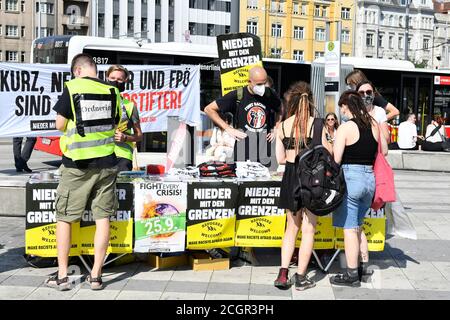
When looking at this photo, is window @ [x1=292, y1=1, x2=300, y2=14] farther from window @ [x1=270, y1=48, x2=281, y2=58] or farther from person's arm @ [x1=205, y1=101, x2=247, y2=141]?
person's arm @ [x1=205, y1=101, x2=247, y2=141]

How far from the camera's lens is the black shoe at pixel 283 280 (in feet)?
20.6

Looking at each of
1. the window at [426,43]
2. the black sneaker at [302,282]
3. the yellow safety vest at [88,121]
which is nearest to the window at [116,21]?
the window at [426,43]

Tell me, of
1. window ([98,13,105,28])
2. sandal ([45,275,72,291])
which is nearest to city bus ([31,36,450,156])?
sandal ([45,275,72,291])

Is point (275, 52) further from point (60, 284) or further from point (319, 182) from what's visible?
point (60, 284)

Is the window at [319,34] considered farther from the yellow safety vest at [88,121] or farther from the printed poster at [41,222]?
the yellow safety vest at [88,121]

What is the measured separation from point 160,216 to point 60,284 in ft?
3.71

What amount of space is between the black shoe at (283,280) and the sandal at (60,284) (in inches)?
73.0

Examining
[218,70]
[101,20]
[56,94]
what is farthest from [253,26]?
[56,94]

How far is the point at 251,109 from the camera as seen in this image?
7.61 metres

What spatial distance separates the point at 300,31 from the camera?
89750 mm

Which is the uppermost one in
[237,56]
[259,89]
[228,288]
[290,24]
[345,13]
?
[345,13]

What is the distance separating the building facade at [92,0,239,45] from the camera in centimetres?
7825

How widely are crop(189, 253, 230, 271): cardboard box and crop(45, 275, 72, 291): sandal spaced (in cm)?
132

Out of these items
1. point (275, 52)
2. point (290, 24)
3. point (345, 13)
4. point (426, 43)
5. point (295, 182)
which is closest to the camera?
point (295, 182)
